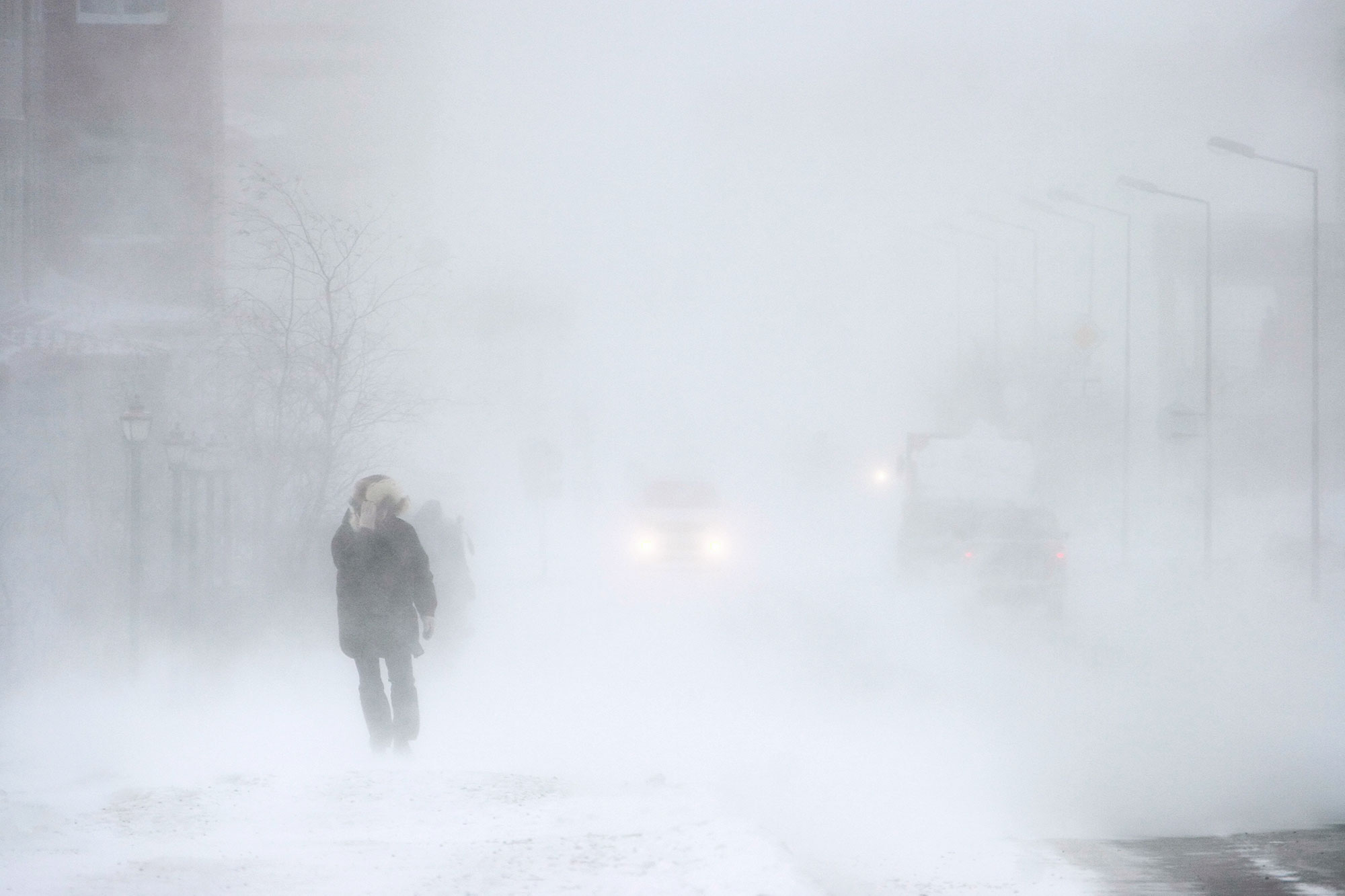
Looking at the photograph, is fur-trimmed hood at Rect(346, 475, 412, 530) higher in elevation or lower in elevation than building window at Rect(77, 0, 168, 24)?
lower

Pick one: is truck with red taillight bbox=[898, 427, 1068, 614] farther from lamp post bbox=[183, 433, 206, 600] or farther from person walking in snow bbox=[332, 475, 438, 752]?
person walking in snow bbox=[332, 475, 438, 752]

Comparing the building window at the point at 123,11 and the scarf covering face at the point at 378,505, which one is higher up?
the building window at the point at 123,11

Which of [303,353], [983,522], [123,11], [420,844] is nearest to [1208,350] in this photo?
[983,522]

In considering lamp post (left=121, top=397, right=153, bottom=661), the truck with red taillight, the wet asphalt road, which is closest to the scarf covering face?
the wet asphalt road

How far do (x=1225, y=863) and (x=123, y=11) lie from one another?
990 inches

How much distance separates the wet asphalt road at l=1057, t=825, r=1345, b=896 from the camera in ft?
19.5

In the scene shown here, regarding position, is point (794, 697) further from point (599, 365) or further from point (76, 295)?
point (599, 365)

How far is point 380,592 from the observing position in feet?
26.7

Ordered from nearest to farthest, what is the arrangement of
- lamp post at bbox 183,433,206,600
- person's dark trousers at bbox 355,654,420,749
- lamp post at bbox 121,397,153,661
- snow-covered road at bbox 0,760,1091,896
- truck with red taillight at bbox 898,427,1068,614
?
1. snow-covered road at bbox 0,760,1091,896
2. person's dark trousers at bbox 355,654,420,749
3. lamp post at bbox 121,397,153,661
4. lamp post at bbox 183,433,206,600
5. truck with red taillight at bbox 898,427,1068,614

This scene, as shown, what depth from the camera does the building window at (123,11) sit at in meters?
26.6

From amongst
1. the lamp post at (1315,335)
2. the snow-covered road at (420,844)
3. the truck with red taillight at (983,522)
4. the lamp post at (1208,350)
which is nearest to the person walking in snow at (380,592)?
the snow-covered road at (420,844)

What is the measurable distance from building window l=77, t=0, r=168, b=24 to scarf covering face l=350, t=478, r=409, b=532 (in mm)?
21316

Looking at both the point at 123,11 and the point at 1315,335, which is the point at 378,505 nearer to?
the point at 1315,335

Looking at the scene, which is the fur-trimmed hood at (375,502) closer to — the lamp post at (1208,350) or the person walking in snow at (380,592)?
the person walking in snow at (380,592)
